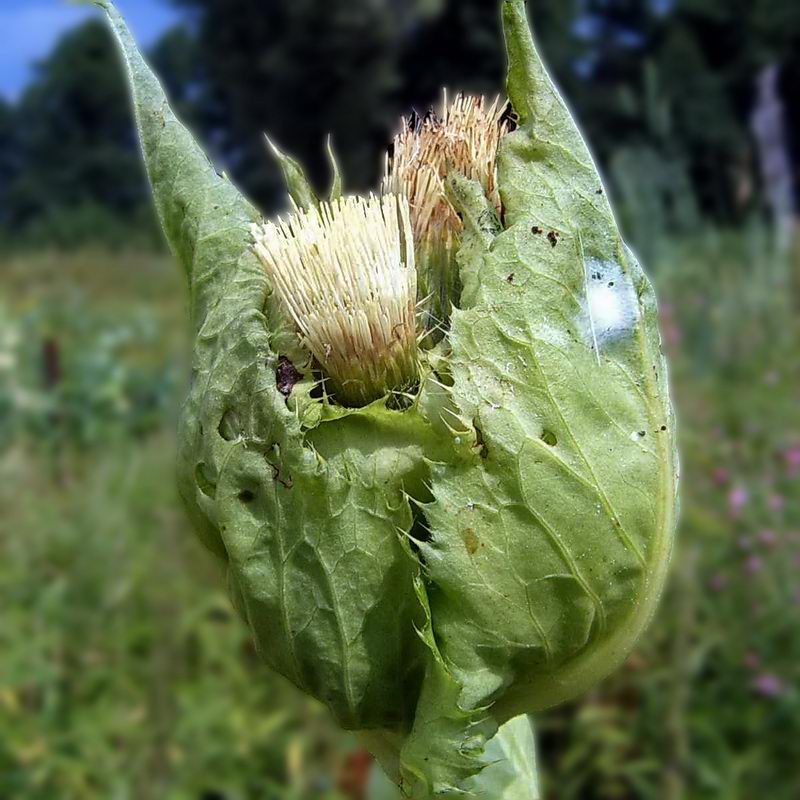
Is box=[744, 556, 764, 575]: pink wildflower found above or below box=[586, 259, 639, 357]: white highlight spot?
below

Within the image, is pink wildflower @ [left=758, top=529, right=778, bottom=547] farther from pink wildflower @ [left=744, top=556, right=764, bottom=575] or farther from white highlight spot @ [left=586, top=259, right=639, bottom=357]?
white highlight spot @ [left=586, top=259, right=639, bottom=357]

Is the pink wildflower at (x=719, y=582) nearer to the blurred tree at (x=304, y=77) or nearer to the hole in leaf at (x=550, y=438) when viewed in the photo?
the hole in leaf at (x=550, y=438)

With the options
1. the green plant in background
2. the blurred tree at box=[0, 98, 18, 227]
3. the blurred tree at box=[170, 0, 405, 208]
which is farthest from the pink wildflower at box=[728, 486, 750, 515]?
the blurred tree at box=[0, 98, 18, 227]

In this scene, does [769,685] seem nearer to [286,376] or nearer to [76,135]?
[286,376]

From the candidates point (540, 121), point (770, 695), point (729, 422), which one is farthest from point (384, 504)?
point (729, 422)

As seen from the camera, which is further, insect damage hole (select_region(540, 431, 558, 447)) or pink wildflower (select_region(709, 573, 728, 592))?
pink wildflower (select_region(709, 573, 728, 592))

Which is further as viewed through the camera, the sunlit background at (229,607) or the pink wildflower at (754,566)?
the pink wildflower at (754,566)

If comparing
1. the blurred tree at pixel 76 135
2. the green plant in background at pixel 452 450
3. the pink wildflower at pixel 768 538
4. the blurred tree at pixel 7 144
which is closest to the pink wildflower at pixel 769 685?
the pink wildflower at pixel 768 538

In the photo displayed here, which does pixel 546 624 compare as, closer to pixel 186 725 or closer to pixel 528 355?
pixel 528 355
